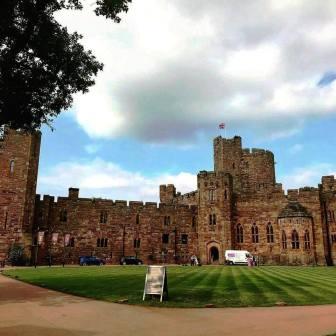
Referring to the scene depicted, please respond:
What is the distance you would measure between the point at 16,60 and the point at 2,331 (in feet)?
35.3

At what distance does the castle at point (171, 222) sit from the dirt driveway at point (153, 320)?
34.9 metres

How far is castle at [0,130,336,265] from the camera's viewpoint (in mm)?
45562

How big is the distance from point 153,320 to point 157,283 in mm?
3297

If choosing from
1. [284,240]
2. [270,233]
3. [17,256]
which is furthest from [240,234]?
[17,256]

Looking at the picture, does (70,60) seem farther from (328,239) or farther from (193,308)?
(328,239)

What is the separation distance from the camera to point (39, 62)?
16234 mm

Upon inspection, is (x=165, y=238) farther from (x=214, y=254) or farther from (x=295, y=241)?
(x=295, y=241)

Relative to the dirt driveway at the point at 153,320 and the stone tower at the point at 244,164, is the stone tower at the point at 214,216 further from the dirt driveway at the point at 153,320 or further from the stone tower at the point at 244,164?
the dirt driveway at the point at 153,320

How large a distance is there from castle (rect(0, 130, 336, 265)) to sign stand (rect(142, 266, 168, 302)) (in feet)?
112

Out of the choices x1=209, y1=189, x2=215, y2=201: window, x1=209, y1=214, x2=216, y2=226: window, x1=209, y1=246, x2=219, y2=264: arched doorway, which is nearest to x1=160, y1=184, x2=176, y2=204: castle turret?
x1=209, y1=189, x2=215, y2=201: window

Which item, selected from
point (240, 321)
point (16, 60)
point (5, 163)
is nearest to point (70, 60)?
point (16, 60)

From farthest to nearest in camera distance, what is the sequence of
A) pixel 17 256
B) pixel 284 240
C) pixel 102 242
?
pixel 102 242 → pixel 284 240 → pixel 17 256

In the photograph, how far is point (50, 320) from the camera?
981 centimetres

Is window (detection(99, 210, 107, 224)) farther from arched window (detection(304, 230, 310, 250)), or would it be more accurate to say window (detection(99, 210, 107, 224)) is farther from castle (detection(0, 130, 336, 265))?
arched window (detection(304, 230, 310, 250))
